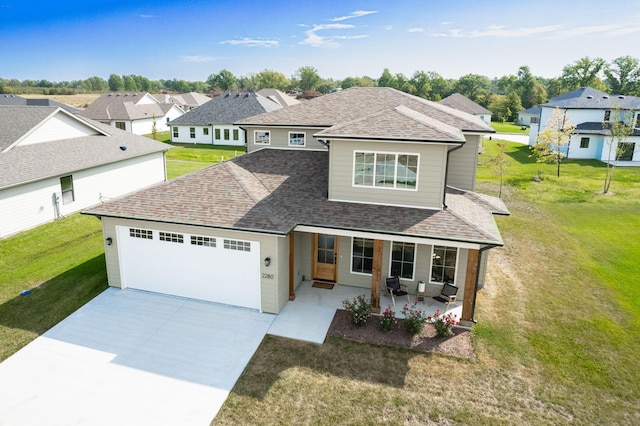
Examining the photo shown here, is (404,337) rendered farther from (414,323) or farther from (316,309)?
(316,309)

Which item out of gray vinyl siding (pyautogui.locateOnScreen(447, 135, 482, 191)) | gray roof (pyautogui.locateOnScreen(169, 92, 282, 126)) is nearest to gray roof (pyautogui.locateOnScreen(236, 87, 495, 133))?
gray vinyl siding (pyautogui.locateOnScreen(447, 135, 482, 191))

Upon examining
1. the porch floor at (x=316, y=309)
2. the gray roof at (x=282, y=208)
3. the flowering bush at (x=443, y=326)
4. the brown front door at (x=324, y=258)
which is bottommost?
the porch floor at (x=316, y=309)

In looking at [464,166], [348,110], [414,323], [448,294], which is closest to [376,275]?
[414,323]

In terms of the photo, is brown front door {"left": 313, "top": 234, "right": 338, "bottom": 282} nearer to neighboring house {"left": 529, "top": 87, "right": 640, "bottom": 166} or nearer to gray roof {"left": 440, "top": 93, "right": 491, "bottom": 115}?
neighboring house {"left": 529, "top": 87, "right": 640, "bottom": 166}

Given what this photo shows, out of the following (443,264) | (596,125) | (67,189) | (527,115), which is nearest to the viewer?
(443,264)

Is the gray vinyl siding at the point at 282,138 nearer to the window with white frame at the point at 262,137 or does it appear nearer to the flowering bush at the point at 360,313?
the window with white frame at the point at 262,137

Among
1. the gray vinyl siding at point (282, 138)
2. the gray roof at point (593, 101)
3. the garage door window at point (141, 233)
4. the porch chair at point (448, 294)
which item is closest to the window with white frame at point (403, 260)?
the porch chair at point (448, 294)

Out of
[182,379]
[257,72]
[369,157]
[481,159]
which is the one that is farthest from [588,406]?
[257,72]
